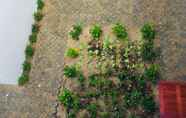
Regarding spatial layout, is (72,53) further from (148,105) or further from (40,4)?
(148,105)

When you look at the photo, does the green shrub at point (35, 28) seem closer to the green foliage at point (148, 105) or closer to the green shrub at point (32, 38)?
the green shrub at point (32, 38)

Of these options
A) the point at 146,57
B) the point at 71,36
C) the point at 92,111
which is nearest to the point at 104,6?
the point at 71,36

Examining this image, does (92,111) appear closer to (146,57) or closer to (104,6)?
(146,57)

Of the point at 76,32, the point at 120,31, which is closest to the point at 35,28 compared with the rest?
the point at 76,32

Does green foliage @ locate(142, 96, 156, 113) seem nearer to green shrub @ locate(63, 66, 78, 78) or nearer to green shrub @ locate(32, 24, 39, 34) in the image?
green shrub @ locate(63, 66, 78, 78)

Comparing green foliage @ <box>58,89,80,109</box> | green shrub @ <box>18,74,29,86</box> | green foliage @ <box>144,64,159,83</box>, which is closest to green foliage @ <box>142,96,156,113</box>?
green foliage @ <box>144,64,159,83</box>

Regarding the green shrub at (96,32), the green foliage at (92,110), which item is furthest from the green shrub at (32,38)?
the green foliage at (92,110)
